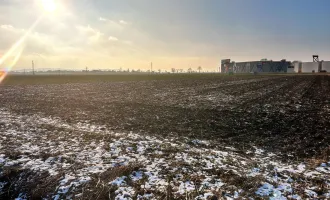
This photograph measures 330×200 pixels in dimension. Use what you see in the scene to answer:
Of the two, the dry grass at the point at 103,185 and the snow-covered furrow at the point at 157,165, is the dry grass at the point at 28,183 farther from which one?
the dry grass at the point at 103,185

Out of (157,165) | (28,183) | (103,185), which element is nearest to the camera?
(103,185)

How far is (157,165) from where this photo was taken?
303 inches

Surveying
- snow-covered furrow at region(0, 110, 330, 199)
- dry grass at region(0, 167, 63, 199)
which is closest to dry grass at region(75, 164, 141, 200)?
snow-covered furrow at region(0, 110, 330, 199)

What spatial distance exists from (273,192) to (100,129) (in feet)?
28.7

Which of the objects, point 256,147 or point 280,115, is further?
point 280,115

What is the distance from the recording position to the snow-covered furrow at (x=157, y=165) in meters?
6.16

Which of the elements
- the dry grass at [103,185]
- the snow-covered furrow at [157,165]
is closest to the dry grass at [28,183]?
the snow-covered furrow at [157,165]

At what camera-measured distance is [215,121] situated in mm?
14172

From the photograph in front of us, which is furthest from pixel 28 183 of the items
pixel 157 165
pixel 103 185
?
pixel 157 165

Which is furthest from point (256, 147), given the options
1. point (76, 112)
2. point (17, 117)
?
point (17, 117)

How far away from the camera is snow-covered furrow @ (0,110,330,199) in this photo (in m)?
6.16

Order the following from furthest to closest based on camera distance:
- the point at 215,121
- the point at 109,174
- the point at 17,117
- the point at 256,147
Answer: the point at 17,117
the point at 215,121
the point at 256,147
the point at 109,174

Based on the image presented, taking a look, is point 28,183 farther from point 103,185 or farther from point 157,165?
point 157,165

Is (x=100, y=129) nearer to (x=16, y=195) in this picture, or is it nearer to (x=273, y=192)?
(x=16, y=195)
